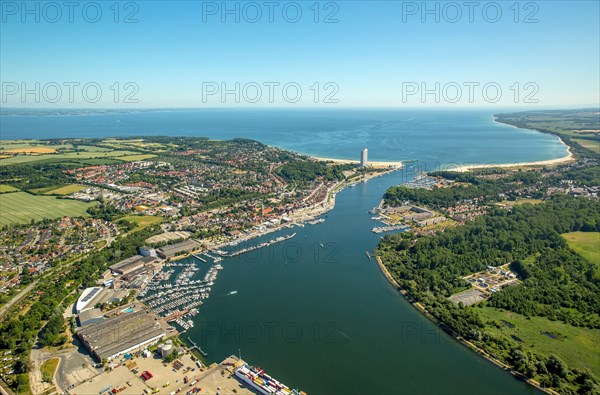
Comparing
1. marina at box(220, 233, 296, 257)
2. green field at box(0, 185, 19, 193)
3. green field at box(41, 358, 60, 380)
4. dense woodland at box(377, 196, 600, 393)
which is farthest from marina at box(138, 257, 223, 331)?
green field at box(0, 185, 19, 193)

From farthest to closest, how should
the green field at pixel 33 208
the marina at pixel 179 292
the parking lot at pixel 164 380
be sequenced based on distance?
the green field at pixel 33 208 < the marina at pixel 179 292 < the parking lot at pixel 164 380

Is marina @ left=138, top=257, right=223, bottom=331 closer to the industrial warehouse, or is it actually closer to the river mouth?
the river mouth

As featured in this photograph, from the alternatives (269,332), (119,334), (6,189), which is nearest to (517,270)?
(269,332)

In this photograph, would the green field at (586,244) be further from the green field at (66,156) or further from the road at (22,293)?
the green field at (66,156)

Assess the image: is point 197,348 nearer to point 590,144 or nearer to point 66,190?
point 66,190

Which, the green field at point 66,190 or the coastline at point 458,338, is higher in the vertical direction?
the green field at point 66,190

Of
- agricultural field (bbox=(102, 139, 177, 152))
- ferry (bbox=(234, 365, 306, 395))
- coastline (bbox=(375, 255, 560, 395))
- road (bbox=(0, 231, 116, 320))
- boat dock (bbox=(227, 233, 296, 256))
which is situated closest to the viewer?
ferry (bbox=(234, 365, 306, 395))

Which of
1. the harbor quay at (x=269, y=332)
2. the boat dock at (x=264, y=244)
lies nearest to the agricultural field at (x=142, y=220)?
the boat dock at (x=264, y=244)
